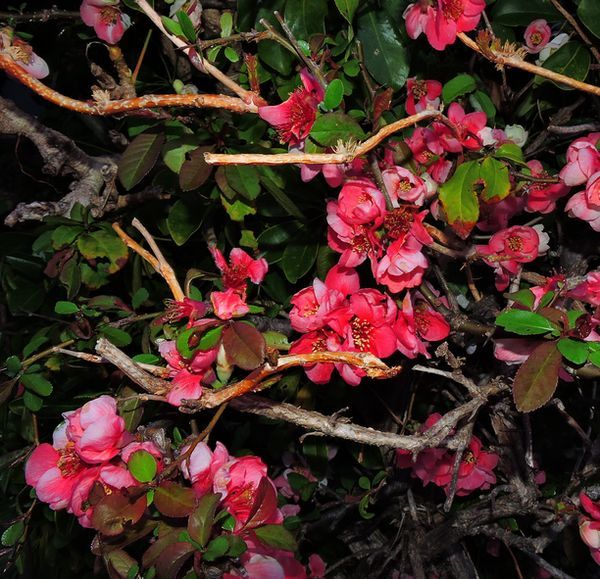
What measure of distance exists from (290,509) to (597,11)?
3.02 ft

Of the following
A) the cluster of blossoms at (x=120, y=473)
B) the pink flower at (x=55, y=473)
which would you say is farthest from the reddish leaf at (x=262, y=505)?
the pink flower at (x=55, y=473)

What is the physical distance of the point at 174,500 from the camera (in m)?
0.71

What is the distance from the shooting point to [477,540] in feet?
4.52

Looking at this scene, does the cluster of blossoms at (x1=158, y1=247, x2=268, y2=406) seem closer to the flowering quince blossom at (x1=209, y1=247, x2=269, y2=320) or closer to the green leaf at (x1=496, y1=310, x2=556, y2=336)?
the flowering quince blossom at (x1=209, y1=247, x2=269, y2=320)

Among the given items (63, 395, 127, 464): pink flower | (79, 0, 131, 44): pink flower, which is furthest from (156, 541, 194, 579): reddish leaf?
(79, 0, 131, 44): pink flower

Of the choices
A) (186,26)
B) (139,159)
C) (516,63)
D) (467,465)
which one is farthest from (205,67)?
(467,465)

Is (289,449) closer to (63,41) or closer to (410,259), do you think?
(410,259)

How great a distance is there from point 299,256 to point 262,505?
0.37 metres

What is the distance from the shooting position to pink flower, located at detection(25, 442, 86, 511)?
2.61ft

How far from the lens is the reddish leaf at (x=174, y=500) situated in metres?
0.71

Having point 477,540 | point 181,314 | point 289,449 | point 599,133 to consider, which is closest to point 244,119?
point 181,314

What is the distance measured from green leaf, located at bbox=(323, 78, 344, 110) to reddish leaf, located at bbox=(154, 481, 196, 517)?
17.4 inches

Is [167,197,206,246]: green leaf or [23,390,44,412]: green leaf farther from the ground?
[167,197,206,246]: green leaf

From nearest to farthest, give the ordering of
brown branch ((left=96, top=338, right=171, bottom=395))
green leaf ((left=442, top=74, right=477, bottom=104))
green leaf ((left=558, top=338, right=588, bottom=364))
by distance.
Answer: green leaf ((left=558, top=338, right=588, bottom=364)), brown branch ((left=96, top=338, right=171, bottom=395)), green leaf ((left=442, top=74, right=477, bottom=104))
